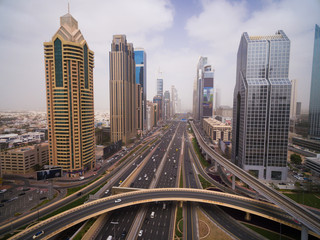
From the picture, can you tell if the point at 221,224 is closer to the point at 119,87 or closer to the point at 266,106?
the point at 266,106

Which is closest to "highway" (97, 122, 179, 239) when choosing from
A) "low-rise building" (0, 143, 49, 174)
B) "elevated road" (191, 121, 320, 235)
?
"elevated road" (191, 121, 320, 235)

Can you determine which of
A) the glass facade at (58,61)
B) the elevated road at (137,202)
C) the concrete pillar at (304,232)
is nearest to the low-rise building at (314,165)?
the elevated road at (137,202)

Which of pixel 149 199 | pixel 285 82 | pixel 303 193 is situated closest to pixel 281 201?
pixel 303 193

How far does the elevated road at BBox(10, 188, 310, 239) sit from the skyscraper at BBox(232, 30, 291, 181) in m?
31.6

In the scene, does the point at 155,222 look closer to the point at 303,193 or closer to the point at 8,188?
the point at 303,193

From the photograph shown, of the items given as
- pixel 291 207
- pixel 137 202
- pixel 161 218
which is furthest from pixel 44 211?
pixel 291 207

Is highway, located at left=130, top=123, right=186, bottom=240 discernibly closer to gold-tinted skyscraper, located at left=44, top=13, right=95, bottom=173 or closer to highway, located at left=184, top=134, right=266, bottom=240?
highway, located at left=184, top=134, right=266, bottom=240

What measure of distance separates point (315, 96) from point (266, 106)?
4272 inches

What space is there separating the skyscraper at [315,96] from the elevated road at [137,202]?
133 metres

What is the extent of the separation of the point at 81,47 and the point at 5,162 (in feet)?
238

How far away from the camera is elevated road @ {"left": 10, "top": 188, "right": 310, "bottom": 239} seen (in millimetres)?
41031

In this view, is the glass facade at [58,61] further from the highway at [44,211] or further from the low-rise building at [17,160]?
the highway at [44,211]

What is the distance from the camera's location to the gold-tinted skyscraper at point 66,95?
77.4 metres

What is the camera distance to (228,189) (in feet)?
Answer: 228
